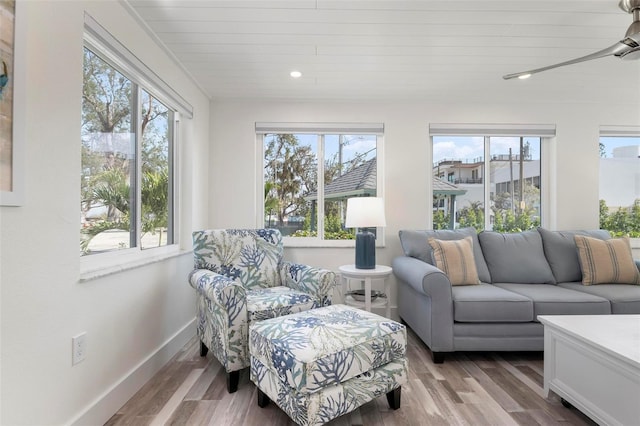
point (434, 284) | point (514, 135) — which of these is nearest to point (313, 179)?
point (434, 284)

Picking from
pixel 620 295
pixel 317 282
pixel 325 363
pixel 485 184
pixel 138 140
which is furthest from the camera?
pixel 485 184

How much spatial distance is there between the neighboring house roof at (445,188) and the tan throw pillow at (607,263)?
1156mm

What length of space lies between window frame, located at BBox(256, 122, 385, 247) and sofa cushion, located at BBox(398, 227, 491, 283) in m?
0.35

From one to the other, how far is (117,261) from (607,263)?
369 centimetres

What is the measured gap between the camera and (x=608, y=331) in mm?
1669

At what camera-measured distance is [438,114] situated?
3309 millimetres

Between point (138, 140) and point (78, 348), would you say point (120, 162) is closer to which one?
point (138, 140)

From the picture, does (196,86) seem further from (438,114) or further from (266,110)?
(438,114)

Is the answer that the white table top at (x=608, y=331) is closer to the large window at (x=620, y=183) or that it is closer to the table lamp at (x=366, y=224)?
the table lamp at (x=366, y=224)

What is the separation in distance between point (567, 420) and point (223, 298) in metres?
1.97

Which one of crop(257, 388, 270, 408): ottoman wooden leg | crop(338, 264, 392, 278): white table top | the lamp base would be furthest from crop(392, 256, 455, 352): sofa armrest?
crop(257, 388, 270, 408): ottoman wooden leg

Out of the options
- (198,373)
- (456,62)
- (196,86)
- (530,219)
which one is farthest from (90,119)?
(530,219)

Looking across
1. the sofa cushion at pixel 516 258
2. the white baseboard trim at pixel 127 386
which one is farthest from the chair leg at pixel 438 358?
the white baseboard trim at pixel 127 386

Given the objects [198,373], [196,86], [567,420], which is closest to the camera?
[567,420]
